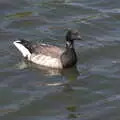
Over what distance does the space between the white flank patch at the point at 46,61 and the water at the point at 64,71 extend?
0.27m

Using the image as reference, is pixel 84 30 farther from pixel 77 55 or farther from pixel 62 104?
pixel 62 104

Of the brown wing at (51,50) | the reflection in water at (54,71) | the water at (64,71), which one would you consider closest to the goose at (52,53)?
the brown wing at (51,50)

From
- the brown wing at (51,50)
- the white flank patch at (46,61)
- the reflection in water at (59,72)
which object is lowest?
the reflection in water at (59,72)

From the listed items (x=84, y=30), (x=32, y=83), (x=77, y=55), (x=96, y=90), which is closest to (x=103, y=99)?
(x=96, y=90)

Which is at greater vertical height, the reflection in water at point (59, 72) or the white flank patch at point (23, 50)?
the white flank patch at point (23, 50)

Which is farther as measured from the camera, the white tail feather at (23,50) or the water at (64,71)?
the white tail feather at (23,50)

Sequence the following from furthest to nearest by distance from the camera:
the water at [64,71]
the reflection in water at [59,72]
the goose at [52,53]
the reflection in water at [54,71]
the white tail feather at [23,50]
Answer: the white tail feather at [23,50] < the goose at [52,53] < the reflection in water at [54,71] < the reflection in water at [59,72] < the water at [64,71]

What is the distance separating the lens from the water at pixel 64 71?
1423 cm

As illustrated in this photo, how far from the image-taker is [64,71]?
680 inches

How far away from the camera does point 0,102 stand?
47.9ft

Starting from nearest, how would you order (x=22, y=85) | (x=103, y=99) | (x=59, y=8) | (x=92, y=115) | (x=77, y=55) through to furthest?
1. (x=92, y=115)
2. (x=103, y=99)
3. (x=22, y=85)
4. (x=77, y=55)
5. (x=59, y=8)

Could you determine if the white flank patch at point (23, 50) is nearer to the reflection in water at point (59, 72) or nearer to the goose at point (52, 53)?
the goose at point (52, 53)

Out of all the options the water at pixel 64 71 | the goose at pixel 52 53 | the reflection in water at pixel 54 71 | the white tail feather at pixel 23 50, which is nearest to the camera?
the water at pixel 64 71

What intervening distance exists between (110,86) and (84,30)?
455 cm
